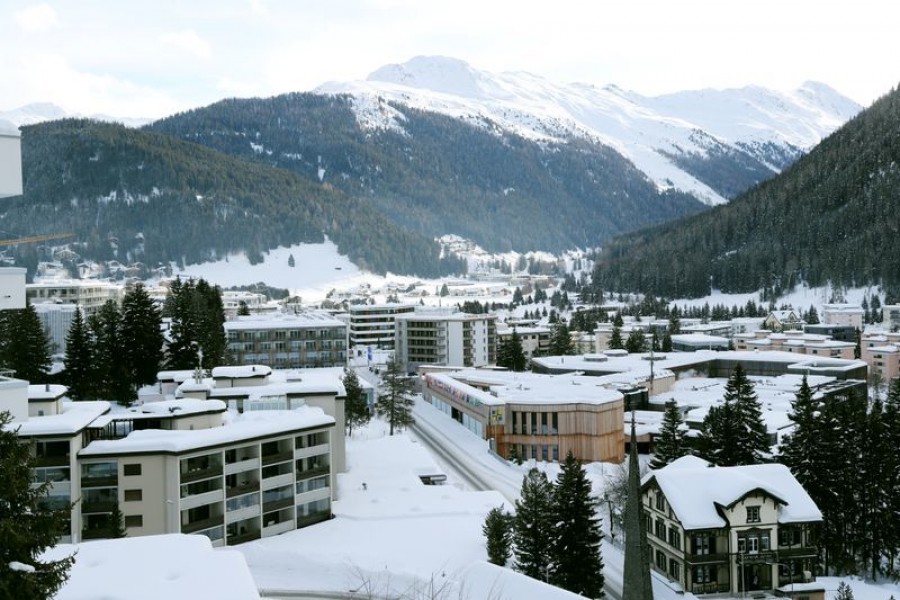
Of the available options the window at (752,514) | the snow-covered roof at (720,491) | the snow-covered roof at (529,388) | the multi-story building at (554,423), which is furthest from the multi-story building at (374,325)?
the window at (752,514)

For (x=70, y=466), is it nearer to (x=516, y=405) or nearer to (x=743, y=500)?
(x=743, y=500)

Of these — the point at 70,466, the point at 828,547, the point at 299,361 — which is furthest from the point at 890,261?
the point at 70,466

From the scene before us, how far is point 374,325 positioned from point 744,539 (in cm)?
9321

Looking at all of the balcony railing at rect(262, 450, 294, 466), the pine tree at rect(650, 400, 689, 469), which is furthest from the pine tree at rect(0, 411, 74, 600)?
the pine tree at rect(650, 400, 689, 469)

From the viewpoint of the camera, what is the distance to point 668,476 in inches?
1612

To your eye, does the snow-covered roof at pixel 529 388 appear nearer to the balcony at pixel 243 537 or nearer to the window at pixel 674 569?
the window at pixel 674 569

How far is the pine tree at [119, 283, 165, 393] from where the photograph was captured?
60469mm

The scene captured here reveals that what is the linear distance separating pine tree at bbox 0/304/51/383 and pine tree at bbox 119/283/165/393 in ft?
18.1

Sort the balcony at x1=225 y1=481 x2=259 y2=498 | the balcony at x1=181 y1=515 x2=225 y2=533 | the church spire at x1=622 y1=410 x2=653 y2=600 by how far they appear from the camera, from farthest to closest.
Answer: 1. the balcony at x1=225 y1=481 x2=259 y2=498
2. the balcony at x1=181 y1=515 x2=225 y2=533
3. the church spire at x1=622 y1=410 x2=653 y2=600

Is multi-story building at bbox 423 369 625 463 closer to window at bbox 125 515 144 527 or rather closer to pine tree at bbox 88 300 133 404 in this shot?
pine tree at bbox 88 300 133 404

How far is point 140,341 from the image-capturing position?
60844mm

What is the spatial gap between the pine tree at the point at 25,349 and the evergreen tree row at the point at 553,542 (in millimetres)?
35224

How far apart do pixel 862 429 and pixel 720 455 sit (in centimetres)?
821

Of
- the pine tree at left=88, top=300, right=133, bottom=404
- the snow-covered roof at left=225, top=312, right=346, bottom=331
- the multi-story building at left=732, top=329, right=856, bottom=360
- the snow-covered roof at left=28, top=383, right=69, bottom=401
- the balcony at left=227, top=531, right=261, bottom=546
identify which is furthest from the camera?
the multi-story building at left=732, top=329, right=856, bottom=360
